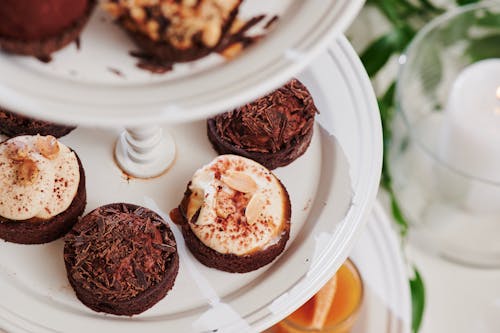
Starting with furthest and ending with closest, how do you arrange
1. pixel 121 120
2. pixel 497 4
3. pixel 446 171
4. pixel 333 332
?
1. pixel 497 4
2. pixel 446 171
3. pixel 333 332
4. pixel 121 120

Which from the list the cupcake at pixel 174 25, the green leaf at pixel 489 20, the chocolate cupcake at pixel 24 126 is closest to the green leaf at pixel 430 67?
the green leaf at pixel 489 20

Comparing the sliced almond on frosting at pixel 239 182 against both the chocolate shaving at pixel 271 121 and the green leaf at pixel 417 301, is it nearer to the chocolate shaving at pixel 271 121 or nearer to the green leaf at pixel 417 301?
the chocolate shaving at pixel 271 121

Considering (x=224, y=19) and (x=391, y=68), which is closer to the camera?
(x=224, y=19)

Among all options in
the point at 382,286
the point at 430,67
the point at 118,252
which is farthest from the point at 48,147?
the point at 430,67

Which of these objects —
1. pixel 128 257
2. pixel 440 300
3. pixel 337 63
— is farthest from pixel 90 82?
pixel 440 300

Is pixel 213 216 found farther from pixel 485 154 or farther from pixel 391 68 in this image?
pixel 391 68

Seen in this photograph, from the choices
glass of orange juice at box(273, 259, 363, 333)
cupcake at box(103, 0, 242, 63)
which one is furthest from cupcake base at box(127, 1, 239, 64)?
glass of orange juice at box(273, 259, 363, 333)
